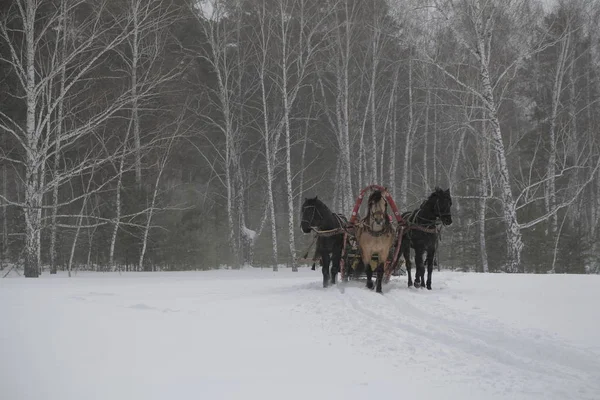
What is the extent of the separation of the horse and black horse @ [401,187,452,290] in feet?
3.30

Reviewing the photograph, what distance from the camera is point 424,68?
2391 cm

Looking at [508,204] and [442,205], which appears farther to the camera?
[508,204]

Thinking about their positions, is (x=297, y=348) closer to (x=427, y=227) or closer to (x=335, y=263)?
(x=335, y=263)

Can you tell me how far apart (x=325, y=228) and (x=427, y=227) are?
2038mm

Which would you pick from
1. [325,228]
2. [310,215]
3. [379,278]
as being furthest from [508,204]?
[310,215]

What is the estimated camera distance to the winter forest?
51.0 feet

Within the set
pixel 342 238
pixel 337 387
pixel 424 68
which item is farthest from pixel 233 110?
pixel 337 387

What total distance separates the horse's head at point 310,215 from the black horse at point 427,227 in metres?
1.85

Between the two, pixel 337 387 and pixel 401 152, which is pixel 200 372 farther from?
pixel 401 152

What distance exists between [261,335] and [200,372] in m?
1.68

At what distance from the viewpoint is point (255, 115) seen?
100 feet

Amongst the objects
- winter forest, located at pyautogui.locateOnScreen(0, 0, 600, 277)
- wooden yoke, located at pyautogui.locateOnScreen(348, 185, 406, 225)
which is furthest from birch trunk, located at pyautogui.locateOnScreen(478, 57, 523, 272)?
wooden yoke, located at pyautogui.locateOnScreen(348, 185, 406, 225)

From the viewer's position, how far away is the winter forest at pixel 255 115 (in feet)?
51.0

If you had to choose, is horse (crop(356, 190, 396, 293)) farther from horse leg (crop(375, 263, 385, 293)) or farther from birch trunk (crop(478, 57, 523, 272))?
birch trunk (crop(478, 57, 523, 272))
